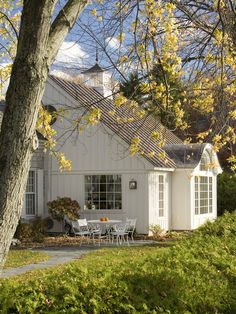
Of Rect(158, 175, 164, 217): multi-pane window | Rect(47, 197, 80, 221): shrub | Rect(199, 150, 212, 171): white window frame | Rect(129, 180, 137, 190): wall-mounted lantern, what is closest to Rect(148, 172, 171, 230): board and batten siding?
Rect(158, 175, 164, 217): multi-pane window

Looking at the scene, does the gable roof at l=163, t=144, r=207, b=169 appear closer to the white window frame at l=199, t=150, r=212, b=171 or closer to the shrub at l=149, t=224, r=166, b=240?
the white window frame at l=199, t=150, r=212, b=171

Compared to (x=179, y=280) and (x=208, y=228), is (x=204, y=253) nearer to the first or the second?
(x=179, y=280)

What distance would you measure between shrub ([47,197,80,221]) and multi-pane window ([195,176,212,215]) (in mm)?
5521

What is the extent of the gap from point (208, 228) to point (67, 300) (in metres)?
6.71

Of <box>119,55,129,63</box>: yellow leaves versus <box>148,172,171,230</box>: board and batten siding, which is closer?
<box>119,55,129,63</box>: yellow leaves

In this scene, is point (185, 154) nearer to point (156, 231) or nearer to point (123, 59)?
point (156, 231)

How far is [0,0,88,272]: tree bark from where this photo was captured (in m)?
4.60

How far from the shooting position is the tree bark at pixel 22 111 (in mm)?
4602

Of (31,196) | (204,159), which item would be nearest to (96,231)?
(31,196)

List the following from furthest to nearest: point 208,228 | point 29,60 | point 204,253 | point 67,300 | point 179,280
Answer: point 208,228 → point 204,253 → point 179,280 → point 67,300 → point 29,60

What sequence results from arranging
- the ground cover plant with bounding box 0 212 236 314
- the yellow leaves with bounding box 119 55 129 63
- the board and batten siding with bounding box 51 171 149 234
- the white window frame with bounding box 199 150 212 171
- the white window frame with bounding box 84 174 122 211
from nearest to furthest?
the ground cover plant with bounding box 0 212 236 314 < the yellow leaves with bounding box 119 55 129 63 < the board and batten siding with bounding box 51 171 149 234 < the white window frame with bounding box 84 174 122 211 < the white window frame with bounding box 199 150 212 171

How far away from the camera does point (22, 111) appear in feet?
15.4

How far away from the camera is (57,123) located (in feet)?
79.2

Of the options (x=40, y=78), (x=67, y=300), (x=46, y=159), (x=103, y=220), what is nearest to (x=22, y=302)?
(x=67, y=300)
